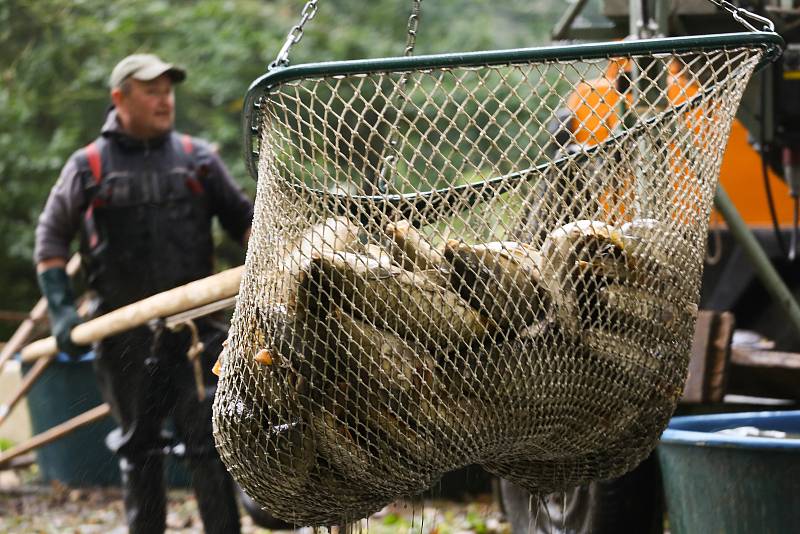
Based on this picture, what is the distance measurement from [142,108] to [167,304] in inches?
51.4

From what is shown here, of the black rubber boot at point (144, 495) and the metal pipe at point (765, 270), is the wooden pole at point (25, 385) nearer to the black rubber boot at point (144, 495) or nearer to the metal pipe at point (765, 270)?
the black rubber boot at point (144, 495)

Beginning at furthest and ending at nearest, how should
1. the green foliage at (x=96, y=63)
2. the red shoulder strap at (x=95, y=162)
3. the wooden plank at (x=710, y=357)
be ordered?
the green foliage at (x=96, y=63), the red shoulder strap at (x=95, y=162), the wooden plank at (x=710, y=357)

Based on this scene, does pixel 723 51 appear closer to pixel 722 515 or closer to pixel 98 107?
pixel 722 515

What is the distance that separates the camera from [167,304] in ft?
12.0

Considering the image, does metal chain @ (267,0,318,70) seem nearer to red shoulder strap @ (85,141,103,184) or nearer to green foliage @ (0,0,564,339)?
red shoulder strap @ (85,141,103,184)

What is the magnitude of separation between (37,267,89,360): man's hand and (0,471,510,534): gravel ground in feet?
3.82

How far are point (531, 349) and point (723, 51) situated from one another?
687mm

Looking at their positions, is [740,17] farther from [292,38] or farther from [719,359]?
[719,359]

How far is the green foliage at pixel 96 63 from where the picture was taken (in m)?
9.38

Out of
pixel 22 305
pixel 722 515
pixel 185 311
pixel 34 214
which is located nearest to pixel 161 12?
pixel 34 214

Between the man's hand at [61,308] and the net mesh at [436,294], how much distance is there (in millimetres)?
2372

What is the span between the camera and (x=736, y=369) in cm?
409

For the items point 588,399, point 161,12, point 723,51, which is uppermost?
point 161,12

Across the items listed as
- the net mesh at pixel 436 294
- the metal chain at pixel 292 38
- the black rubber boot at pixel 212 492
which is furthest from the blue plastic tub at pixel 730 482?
the black rubber boot at pixel 212 492
